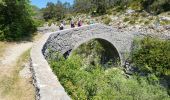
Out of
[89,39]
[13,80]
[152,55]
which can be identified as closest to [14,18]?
[89,39]

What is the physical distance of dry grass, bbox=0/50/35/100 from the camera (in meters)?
10.8

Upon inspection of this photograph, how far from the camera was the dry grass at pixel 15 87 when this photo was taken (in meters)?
10.8

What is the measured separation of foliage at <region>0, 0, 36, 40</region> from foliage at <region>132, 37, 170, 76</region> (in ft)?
33.1

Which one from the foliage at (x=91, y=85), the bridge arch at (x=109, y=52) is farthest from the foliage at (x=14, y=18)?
the bridge arch at (x=109, y=52)

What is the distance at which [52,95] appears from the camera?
8953 mm

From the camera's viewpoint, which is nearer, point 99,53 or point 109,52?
point 109,52

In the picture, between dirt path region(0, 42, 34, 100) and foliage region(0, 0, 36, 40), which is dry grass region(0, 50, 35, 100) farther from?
foliage region(0, 0, 36, 40)

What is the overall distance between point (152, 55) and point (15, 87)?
62.1 feet

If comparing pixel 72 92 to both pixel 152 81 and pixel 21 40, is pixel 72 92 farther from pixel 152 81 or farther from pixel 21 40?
pixel 152 81

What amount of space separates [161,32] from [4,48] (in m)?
16.4

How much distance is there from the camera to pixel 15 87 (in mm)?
11781

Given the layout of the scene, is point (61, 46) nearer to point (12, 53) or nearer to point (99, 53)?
point (12, 53)

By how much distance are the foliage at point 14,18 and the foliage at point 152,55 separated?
33.1 feet

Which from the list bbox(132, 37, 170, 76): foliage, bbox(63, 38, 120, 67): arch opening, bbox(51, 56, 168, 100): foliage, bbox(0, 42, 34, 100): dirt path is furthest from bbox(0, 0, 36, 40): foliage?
bbox(132, 37, 170, 76): foliage
